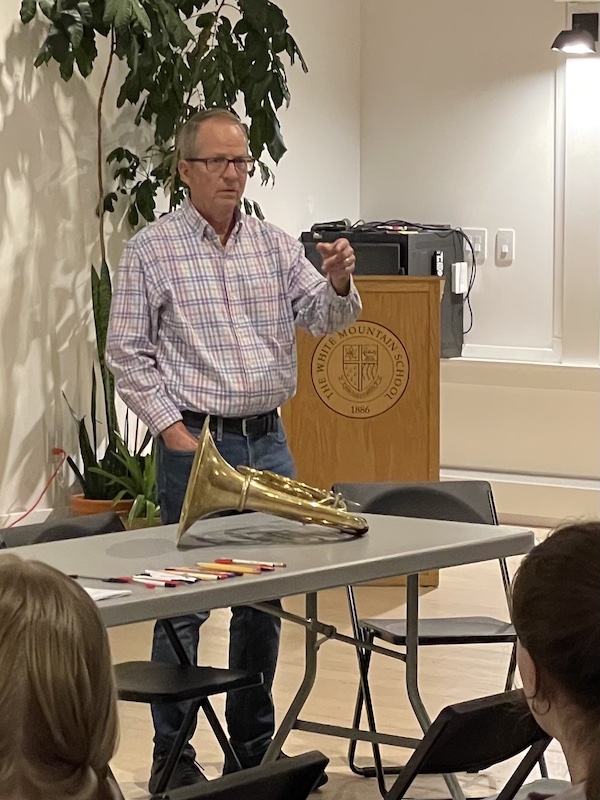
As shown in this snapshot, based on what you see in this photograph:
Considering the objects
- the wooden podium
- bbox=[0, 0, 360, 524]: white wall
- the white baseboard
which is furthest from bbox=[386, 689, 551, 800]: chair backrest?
the white baseboard

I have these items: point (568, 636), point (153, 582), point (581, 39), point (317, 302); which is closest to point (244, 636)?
point (317, 302)

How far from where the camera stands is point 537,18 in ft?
24.4

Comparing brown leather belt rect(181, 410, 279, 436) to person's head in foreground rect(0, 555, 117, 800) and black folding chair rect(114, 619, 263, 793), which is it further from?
person's head in foreground rect(0, 555, 117, 800)

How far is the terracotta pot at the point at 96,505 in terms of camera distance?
592cm

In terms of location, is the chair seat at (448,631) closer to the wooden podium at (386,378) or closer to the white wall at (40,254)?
the wooden podium at (386,378)

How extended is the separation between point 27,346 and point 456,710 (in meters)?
4.00

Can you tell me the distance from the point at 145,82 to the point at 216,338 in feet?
8.82

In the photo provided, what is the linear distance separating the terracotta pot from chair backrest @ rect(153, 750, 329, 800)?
4017 mm

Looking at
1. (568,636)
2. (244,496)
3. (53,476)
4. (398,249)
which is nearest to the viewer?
(568,636)

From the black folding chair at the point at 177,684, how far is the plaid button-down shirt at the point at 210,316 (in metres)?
0.60

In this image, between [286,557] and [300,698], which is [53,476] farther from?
[286,557]

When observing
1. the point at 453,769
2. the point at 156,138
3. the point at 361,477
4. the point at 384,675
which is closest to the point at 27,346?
the point at 156,138

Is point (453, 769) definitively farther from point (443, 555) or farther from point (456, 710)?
point (443, 555)

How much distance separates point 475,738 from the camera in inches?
94.6
